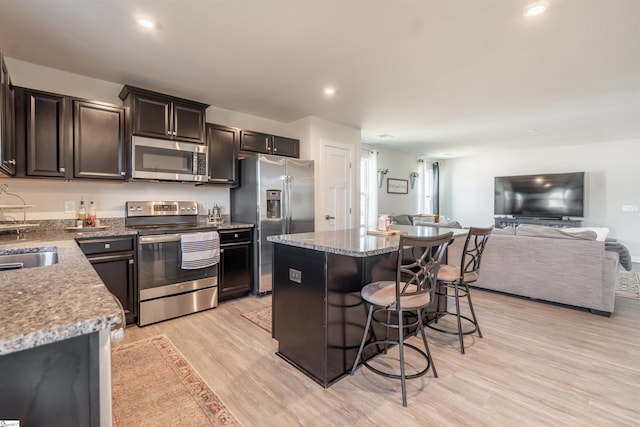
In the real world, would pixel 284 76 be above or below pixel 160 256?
above

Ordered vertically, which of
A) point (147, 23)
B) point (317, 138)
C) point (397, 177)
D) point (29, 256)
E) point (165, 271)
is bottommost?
point (165, 271)

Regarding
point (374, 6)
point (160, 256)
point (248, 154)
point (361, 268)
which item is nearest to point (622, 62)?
point (374, 6)

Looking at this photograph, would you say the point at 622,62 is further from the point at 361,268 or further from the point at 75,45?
the point at 75,45

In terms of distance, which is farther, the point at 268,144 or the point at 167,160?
the point at 268,144

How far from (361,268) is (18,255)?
2.21 meters

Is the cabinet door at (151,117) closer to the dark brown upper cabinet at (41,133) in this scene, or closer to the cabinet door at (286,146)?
the dark brown upper cabinet at (41,133)

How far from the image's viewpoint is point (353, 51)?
262 centimetres

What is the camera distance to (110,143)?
2.99 m

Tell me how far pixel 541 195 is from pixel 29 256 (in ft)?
28.5

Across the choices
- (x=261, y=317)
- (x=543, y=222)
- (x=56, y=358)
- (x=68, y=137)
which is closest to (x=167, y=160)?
(x=68, y=137)

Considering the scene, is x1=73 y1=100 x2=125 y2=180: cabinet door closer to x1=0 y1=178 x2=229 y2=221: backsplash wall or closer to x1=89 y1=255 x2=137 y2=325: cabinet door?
x1=0 y1=178 x2=229 y2=221: backsplash wall

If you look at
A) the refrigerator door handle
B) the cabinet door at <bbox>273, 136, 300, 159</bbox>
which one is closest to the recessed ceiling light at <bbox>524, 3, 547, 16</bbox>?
the refrigerator door handle

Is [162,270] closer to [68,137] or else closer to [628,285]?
[68,137]

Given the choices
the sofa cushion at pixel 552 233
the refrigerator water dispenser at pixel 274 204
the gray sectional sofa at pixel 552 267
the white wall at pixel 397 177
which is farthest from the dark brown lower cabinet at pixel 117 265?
the white wall at pixel 397 177
